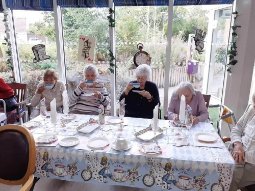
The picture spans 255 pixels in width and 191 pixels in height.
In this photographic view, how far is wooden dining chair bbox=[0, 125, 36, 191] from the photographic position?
5.06 feet

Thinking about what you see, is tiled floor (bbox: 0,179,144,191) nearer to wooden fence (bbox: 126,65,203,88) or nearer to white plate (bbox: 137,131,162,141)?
white plate (bbox: 137,131,162,141)

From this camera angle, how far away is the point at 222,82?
3246 mm

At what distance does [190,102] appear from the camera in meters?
2.44

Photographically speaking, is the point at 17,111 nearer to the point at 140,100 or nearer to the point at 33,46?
the point at 33,46

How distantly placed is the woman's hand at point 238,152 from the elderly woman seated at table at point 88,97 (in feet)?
4.90

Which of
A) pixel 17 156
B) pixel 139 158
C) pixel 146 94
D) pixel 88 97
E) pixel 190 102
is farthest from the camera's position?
pixel 88 97

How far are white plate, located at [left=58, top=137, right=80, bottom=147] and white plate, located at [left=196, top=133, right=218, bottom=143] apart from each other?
37.0 inches

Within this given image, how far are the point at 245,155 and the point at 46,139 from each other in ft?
5.05

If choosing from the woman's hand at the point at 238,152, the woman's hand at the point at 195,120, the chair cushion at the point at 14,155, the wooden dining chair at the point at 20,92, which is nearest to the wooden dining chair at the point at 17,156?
the chair cushion at the point at 14,155

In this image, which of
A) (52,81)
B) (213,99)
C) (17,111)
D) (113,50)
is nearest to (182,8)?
(113,50)

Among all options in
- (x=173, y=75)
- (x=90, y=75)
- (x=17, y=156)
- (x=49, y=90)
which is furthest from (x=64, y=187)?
(x=173, y=75)

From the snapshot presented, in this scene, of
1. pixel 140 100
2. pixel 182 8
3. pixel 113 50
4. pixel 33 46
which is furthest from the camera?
pixel 33 46

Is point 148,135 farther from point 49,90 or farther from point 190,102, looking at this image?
point 49,90

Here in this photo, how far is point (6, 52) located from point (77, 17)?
1280mm
